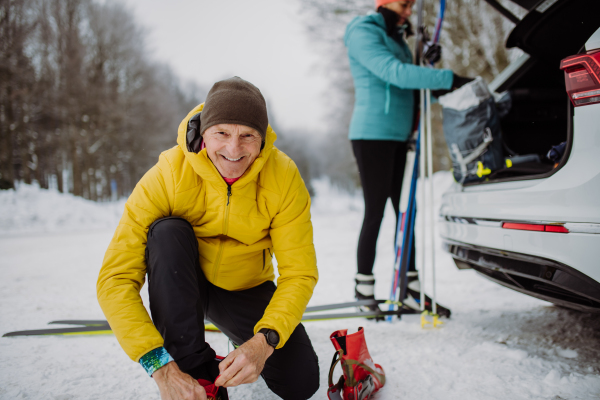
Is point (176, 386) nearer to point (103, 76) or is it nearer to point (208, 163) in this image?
point (208, 163)

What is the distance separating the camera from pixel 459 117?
2264mm

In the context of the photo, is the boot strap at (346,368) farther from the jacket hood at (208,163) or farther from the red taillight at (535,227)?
the red taillight at (535,227)

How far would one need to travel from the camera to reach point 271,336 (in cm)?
124

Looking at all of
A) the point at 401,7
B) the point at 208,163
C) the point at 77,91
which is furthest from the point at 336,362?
the point at 77,91

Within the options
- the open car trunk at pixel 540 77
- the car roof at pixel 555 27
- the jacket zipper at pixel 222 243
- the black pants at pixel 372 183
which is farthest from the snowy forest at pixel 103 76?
the jacket zipper at pixel 222 243

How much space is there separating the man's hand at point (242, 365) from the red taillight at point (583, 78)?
1572 mm

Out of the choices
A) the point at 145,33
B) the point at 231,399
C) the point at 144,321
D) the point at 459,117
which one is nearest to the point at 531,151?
the point at 459,117

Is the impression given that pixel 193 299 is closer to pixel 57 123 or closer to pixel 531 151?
pixel 531 151

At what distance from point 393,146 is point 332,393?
5.48 ft

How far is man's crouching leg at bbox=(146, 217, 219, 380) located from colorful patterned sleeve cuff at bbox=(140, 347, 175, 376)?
76 millimetres

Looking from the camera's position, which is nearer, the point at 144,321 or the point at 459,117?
the point at 144,321

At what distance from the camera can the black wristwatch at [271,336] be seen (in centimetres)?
123

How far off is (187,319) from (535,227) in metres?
1.51

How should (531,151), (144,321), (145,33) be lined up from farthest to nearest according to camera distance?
(145,33)
(531,151)
(144,321)
